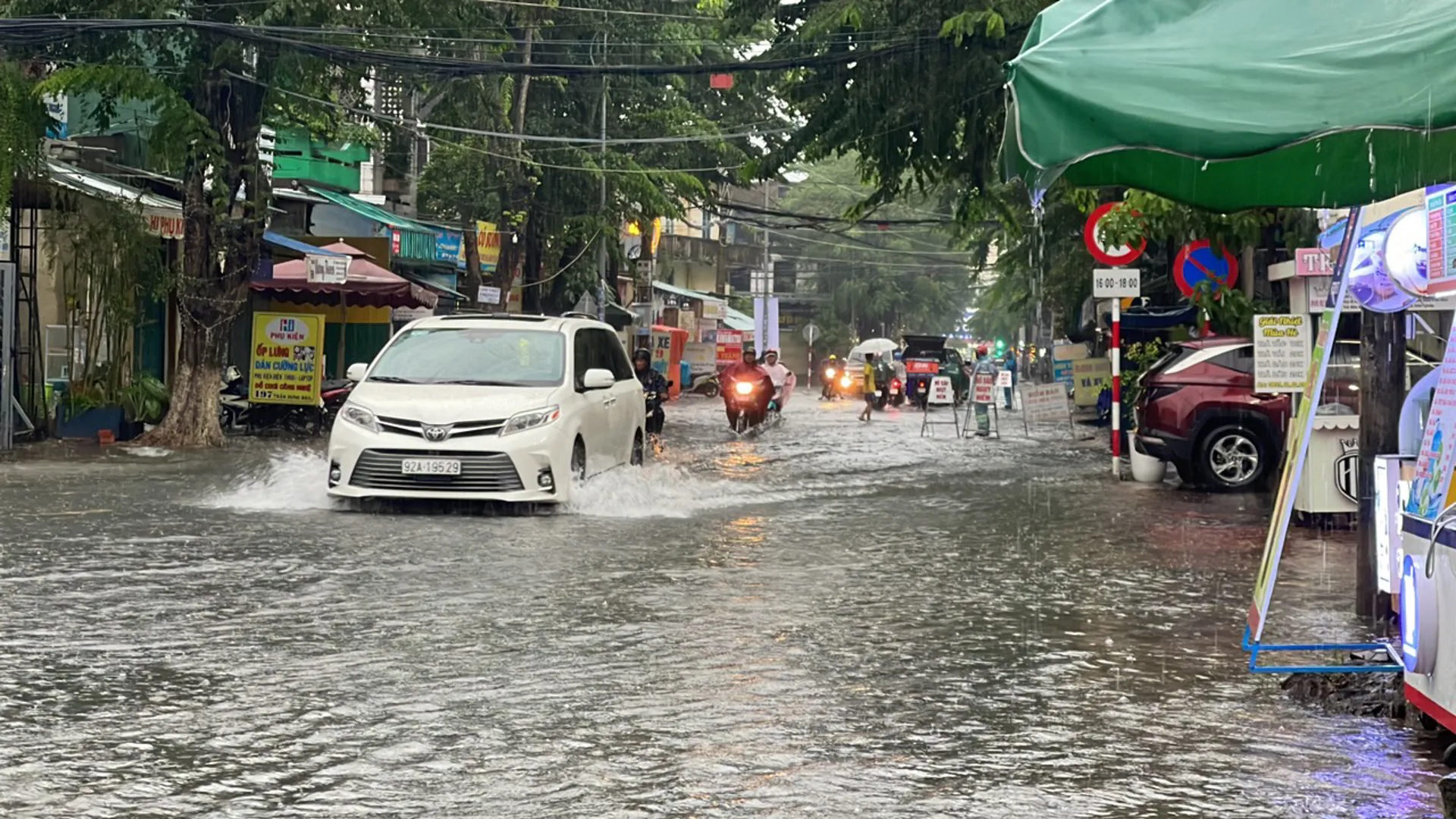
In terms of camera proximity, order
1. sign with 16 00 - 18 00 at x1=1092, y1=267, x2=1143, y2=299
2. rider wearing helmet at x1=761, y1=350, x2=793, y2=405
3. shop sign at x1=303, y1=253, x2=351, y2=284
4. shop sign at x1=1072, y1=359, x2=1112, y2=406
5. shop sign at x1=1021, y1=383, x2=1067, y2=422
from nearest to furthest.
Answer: sign with 16 00 - 18 00 at x1=1092, y1=267, x2=1143, y2=299, shop sign at x1=303, y1=253, x2=351, y2=284, shop sign at x1=1021, y1=383, x2=1067, y2=422, rider wearing helmet at x1=761, y1=350, x2=793, y2=405, shop sign at x1=1072, y1=359, x2=1112, y2=406

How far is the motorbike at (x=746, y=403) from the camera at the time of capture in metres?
32.5

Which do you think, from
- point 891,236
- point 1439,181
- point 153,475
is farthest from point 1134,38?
point 891,236

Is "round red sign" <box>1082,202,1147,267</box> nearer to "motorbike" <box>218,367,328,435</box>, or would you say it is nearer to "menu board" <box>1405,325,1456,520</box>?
"motorbike" <box>218,367,328,435</box>

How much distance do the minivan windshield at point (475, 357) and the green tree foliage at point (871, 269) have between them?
7744 cm

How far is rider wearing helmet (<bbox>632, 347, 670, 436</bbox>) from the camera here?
28438 millimetres

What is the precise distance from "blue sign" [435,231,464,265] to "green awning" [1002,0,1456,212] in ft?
117

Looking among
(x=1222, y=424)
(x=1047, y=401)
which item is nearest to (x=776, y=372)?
(x=1047, y=401)

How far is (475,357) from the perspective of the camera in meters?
16.4

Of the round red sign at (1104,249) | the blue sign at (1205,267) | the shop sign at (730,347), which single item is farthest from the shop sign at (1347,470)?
the shop sign at (730,347)

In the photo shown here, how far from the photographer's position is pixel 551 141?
4372cm

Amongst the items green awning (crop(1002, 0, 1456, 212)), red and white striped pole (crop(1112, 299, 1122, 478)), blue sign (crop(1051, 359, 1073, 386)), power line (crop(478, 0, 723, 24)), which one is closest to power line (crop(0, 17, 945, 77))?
red and white striped pole (crop(1112, 299, 1122, 478))

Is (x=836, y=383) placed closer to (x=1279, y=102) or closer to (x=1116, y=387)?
(x=1116, y=387)

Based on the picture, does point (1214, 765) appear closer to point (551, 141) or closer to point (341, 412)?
point (341, 412)

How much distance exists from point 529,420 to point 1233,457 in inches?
326
